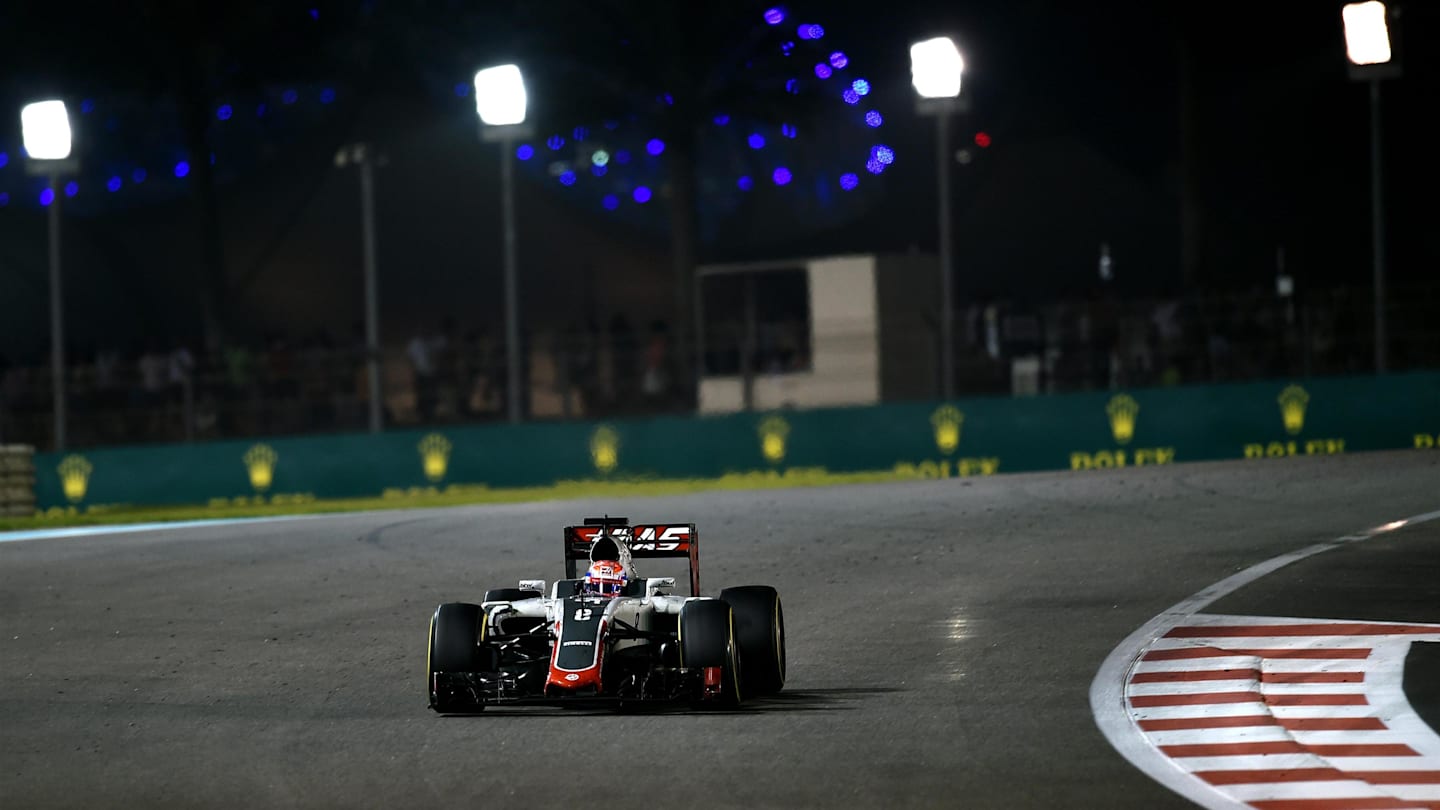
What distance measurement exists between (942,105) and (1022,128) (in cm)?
1188

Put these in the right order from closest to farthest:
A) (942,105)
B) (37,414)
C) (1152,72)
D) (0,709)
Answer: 1. (0,709)
2. (942,105)
3. (37,414)
4. (1152,72)

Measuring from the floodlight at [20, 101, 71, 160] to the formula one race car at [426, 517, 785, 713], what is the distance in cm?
1912

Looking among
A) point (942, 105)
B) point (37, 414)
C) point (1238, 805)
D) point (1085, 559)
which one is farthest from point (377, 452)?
point (1238, 805)

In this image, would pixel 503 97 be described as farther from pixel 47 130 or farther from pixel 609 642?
pixel 609 642

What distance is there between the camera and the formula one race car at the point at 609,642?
845 cm

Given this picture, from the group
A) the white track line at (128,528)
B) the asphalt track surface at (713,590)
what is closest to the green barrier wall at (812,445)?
the asphalt track surface at (713,590)

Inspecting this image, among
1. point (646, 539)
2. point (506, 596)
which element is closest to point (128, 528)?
point (506, 596)

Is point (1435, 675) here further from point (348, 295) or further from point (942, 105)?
point (348, 295)

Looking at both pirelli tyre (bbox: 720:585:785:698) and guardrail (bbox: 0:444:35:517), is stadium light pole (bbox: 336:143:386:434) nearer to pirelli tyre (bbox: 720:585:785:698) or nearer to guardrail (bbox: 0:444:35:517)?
guardrail (bbox: 0:444:35:517)

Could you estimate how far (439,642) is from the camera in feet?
28.5

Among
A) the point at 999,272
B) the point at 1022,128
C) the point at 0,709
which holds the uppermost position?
the point at 1022,128

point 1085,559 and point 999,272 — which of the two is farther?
point 999,272

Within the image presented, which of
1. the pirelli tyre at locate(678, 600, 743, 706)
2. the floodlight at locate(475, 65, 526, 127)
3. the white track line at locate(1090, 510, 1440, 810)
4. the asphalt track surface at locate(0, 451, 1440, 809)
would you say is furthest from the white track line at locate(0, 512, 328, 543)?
the pirelli tyre at locate(678, 600, 743, 706)

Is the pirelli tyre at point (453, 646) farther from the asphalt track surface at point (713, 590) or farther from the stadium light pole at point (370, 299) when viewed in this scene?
the stadium light pole at point (370, 299)
